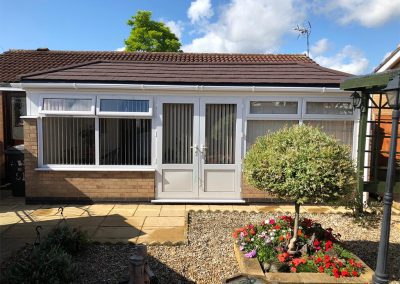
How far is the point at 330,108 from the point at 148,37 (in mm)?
24348

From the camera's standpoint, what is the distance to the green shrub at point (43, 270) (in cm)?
346

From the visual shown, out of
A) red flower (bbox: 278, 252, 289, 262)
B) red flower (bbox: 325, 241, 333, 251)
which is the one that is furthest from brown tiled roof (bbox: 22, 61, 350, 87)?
red flower (bbox: 278, 252, 289, 262)

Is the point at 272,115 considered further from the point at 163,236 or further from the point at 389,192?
the point at 389,192

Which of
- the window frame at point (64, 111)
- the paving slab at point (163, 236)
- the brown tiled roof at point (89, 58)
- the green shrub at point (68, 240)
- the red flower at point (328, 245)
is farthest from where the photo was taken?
the brown tiled roof at point (89, 58)

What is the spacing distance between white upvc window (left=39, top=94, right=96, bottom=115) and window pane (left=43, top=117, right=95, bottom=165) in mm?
245

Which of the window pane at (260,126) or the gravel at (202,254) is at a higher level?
the window pane at (260,126)

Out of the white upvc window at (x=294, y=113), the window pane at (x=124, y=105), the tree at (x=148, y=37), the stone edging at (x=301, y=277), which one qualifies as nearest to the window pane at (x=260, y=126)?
the white upvc window at (x=294, y=113)

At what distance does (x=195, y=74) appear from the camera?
7.68 meters

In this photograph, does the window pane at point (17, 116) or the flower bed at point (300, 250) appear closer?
the flower bed at point (300, 250)

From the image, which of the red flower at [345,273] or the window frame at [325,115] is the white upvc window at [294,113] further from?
the red flower at [345,273]

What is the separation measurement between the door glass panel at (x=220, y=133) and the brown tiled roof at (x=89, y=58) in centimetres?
362

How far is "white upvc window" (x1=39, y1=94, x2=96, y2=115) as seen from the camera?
7.26 metres

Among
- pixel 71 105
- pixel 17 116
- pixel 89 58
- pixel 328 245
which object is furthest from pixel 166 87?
pixel 89 58

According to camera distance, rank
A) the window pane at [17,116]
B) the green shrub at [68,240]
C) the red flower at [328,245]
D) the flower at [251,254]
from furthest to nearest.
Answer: the window pane at [17,116]
the green shrub at [68,240]
the red flower at [328,245]
the flower at [251,254]
